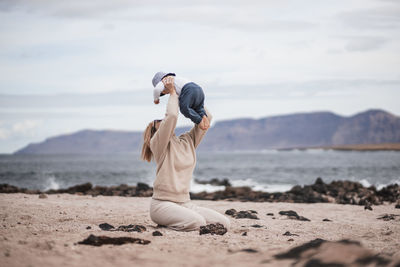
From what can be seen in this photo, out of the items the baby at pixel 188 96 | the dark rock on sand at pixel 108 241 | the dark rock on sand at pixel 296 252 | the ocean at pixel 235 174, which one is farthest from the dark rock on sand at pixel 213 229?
the ocean at pixel 235 174

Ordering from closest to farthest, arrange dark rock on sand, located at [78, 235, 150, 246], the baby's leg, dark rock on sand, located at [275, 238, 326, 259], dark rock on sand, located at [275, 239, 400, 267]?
dark rock on sand, located at [275, 239, 400, 267] < dark rock on sand, located at [275, 238, 326, 259] < dark rock on sand, located at [78, 235, 150, 246] < the baby's leg

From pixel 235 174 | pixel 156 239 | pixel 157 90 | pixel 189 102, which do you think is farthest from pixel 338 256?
pixel 235 174

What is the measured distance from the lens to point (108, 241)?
558 cm

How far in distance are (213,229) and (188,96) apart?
200 cm

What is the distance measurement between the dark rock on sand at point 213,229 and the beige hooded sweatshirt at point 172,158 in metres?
0.55

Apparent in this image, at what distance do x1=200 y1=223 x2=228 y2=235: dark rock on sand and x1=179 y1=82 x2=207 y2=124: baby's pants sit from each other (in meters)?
1.58

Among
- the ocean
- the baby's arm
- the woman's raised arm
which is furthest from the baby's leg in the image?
the ocean

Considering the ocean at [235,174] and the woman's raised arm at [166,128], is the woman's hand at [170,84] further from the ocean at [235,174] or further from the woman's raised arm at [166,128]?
the ocean at [235,174]

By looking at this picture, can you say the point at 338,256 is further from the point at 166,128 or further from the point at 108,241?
the point at 166,128

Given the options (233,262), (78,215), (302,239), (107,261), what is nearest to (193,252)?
(233,262)

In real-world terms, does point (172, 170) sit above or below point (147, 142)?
below

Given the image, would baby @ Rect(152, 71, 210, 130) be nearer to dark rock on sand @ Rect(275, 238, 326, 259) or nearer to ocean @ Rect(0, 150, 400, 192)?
dark rock on sand @ Rect(275, 238, 326, 259)

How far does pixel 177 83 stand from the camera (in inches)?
262

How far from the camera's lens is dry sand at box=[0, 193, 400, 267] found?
15.7 ft
